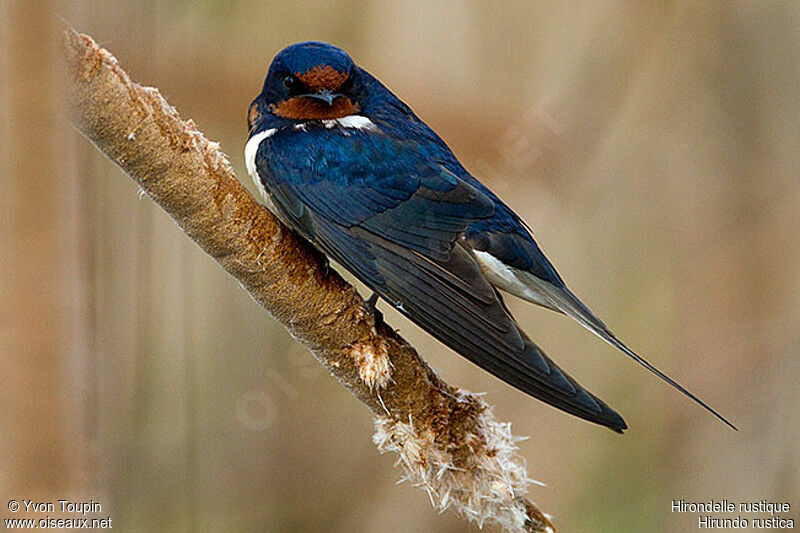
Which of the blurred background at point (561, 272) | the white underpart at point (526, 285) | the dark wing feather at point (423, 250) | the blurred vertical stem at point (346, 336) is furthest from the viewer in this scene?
the blurred background at point (561, 272)

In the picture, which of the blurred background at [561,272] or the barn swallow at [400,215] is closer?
the barn swallow at [400,215]

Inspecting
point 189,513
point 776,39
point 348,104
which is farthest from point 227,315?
point 776,39

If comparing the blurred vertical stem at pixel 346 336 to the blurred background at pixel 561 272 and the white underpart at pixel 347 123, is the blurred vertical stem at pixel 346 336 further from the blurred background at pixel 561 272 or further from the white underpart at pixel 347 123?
the blurred background at pixel 561 272

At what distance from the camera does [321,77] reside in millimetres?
1360

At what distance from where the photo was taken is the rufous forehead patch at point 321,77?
4.45ft

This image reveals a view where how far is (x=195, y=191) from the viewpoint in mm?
952

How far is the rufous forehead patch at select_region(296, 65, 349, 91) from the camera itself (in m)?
1.36

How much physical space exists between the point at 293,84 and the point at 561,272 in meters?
0.80

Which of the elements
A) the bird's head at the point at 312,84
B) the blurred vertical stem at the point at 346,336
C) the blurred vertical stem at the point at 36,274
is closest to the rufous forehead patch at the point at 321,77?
the bird's head at the point at 312,84

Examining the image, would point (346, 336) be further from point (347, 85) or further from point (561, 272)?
point (561, 272)

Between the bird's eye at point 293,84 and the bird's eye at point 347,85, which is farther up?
the bird's eye at point 347,85

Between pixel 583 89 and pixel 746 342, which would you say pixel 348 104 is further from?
pixel 746 342

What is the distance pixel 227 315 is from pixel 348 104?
603mm

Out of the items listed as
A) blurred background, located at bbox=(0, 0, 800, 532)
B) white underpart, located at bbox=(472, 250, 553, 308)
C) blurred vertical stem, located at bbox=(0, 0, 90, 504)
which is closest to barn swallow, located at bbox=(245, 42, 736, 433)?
white underpart, located at bbox=(472, 250, 553, 308)
